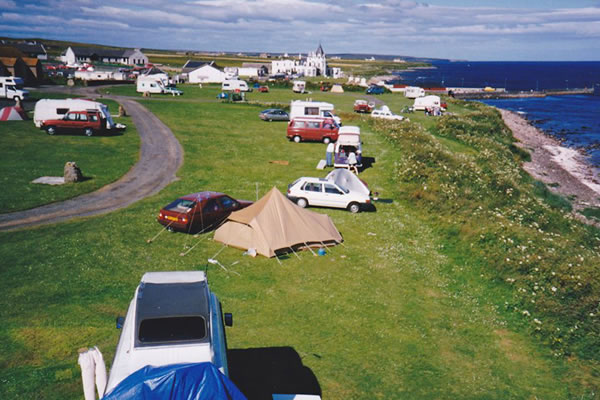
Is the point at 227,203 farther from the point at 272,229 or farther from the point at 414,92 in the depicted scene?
the point at 414,92

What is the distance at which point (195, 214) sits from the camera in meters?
19.0

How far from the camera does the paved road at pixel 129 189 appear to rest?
67.3 ft

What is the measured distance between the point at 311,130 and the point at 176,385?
35.2 m

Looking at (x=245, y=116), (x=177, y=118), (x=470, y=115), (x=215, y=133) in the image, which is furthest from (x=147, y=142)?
(x=470, y=115)

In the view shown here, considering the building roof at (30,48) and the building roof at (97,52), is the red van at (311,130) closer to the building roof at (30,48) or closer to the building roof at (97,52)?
the building roof at (30,48)

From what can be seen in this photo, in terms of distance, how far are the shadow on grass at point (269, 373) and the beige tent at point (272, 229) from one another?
6.01 meters

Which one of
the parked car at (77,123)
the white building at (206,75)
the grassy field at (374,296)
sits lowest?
the grassy field at (374,296)

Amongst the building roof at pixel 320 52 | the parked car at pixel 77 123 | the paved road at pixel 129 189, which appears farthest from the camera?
the building roof at pixel 320 52

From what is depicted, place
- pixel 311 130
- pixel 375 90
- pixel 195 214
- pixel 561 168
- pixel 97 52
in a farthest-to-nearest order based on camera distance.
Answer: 1. pixel 97 52
2. pixel 375 90
3. pixel 561 168
4. pixel 311 130
5. pixel 195 214

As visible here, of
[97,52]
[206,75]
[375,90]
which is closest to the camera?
[375,90]

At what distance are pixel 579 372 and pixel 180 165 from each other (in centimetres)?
2626

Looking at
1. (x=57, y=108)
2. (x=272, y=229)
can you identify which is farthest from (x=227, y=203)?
(x=57, y=108)

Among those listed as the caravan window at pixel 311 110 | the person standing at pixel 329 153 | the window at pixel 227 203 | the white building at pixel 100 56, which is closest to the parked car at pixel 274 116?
the caravan window at pixel 311 110

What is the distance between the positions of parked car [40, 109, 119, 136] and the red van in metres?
17.5
